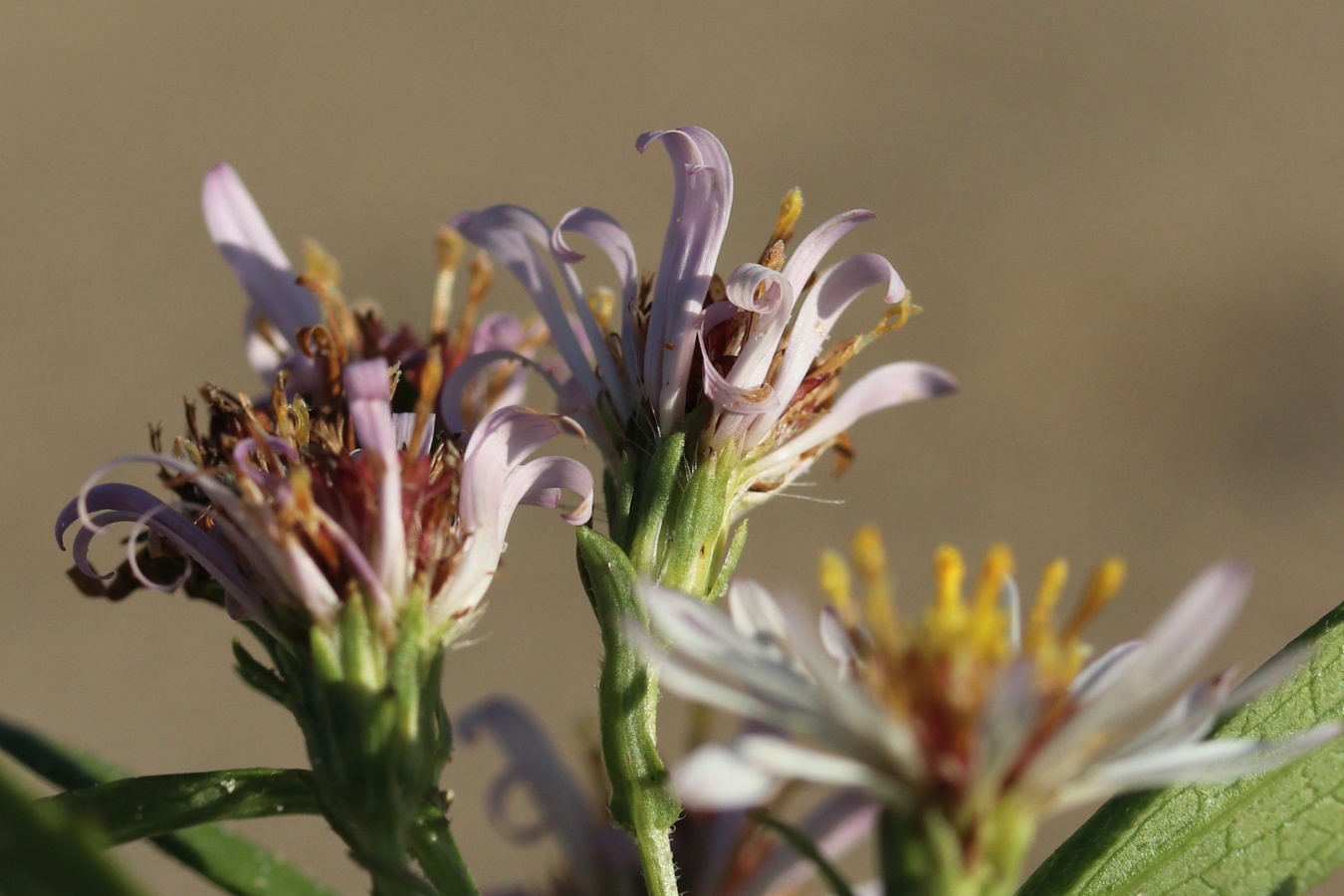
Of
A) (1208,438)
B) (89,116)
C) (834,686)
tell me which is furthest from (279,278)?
(89,116)

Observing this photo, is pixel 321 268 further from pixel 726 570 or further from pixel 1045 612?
pixel 1045 612

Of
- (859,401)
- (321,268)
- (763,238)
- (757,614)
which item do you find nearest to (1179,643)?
(757,614)

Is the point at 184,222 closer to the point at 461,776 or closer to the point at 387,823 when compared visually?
the point at 461,776

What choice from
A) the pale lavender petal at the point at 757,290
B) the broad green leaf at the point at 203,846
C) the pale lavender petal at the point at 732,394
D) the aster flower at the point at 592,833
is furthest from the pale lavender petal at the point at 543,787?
the pale lavender petal at the point at 757,290

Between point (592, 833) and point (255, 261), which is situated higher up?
point (255, 261)

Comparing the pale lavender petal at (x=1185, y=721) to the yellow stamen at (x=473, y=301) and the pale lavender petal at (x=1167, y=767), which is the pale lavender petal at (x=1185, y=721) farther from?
the yellow stamen at (x=473, y=301)
